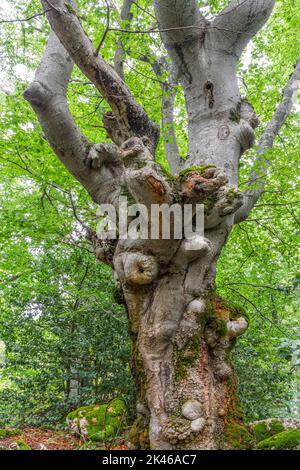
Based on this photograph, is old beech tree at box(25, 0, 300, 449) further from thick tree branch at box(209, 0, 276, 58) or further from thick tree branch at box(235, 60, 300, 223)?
thick tree branch at box(235, 60, 300, 223)

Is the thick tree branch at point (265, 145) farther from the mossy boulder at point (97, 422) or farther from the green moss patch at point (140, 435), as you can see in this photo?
the mossy boulder at point (97, 422)

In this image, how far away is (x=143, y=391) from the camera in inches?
97.4

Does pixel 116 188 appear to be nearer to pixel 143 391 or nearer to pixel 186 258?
pixel 186 258

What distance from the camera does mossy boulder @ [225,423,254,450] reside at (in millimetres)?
2275

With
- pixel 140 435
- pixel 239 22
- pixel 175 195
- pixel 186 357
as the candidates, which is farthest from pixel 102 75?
pixel 140 435

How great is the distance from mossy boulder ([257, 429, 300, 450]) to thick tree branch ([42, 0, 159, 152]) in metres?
2.85

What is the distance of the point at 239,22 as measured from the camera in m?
3.76

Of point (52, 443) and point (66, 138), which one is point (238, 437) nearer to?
point (52, 443)

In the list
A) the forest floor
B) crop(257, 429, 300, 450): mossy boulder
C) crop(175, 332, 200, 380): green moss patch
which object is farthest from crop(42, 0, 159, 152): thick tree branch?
the forest floor

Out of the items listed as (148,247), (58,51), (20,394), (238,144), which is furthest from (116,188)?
(20,394)

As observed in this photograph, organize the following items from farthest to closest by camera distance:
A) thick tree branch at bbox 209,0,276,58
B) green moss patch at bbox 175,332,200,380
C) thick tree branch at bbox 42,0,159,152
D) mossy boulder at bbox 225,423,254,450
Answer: thick tree branch at bbox 209,0,276,58, thick tree branch at bbox 42,0,159,152, green moss patch at bbox 175,332,200,380, mossy boulder at bbox 225,423,254,450

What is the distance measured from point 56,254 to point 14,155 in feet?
6.44

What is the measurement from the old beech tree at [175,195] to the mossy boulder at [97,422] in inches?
44.7
